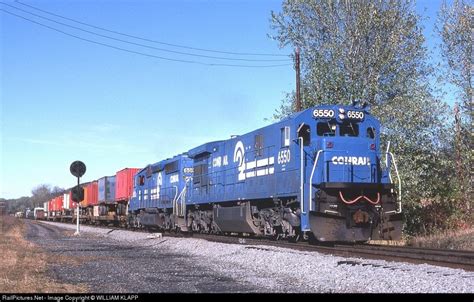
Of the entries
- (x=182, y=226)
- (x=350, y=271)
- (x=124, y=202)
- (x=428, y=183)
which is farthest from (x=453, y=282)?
(x=124, y=202)

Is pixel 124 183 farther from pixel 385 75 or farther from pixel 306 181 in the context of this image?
pixel 306 181

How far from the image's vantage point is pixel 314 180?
15.5 meters

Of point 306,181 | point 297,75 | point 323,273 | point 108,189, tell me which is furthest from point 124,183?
point 323,273

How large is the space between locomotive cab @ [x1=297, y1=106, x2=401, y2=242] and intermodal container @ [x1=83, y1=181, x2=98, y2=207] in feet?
115

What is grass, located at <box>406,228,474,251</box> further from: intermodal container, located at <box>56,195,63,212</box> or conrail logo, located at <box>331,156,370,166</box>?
intermodal container, located at <box>56,195,63,212</box>

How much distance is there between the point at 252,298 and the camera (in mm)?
7930

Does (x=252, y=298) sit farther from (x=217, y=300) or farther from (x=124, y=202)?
(x=124, y=202)

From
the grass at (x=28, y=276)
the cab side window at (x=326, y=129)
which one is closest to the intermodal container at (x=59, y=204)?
the grass at (x=28, y=276)

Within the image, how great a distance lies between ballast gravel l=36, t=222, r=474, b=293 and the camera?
28.8 feet

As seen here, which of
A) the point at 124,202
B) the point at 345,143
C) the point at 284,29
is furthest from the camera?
the point at 124,202

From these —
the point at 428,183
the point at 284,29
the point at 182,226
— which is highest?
the point at 284,29

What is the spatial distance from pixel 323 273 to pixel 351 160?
599 centimetres

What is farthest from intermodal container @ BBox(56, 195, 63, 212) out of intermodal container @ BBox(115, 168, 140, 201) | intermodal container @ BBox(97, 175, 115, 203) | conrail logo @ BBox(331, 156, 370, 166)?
conrail logo @ BBox(331, 156, 370, 166)

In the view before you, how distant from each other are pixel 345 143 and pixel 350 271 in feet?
20.0
